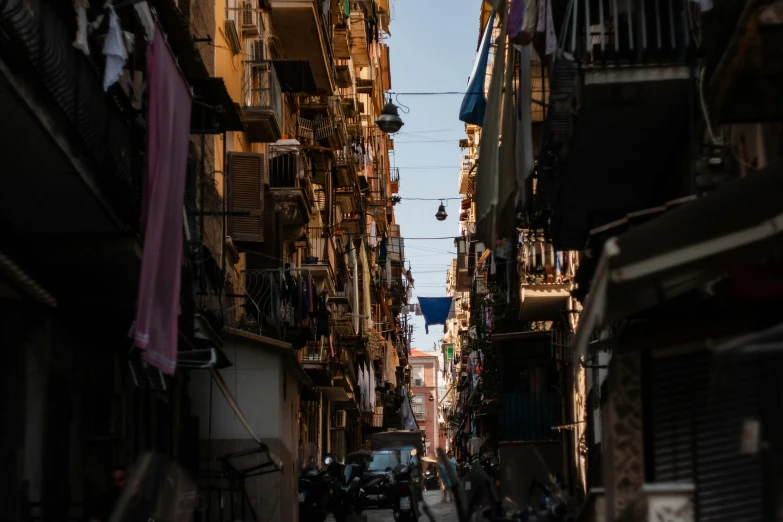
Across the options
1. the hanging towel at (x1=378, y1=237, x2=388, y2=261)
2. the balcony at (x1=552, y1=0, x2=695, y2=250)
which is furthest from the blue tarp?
the balcony at (x1=552, y1=0, x2=695, y2=250)

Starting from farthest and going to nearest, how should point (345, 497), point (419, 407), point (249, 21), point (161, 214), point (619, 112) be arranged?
point (419, 407)
point (249, 21)
point (345, 497)
point (619, 112)
point (161, 214)

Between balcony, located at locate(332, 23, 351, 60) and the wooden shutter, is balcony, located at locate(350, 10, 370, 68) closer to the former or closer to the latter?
balcony, located at locate(332, 23, 351, 60)

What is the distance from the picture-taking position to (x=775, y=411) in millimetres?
6465

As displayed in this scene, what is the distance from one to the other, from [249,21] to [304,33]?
151 inches

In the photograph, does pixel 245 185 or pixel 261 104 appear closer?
pixel 245 185

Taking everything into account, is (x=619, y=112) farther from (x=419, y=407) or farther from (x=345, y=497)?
(x=419, y=407)

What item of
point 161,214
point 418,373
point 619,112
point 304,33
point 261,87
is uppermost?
point 304,33

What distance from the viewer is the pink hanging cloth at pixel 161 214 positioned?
36.1ft

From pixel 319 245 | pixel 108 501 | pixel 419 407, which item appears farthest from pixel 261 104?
pixel 419 407

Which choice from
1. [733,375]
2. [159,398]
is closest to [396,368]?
[159,398]

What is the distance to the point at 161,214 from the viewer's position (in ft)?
38.3

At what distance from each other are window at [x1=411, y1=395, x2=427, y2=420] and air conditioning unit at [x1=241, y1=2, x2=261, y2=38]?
362 feet

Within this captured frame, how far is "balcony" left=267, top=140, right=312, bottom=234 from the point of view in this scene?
26.8m

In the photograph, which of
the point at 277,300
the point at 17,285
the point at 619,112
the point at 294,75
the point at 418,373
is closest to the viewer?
the point at 17,285
